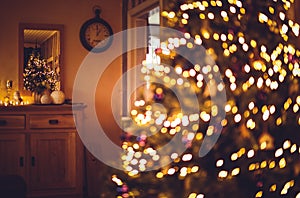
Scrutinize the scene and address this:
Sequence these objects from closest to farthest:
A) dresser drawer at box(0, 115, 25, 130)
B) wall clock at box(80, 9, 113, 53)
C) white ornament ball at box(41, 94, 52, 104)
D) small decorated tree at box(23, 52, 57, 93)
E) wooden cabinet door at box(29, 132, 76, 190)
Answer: dresser drawer at box(0, 115, 25, 130) → wooden cabinet door at box(29, 132, 76, 190) → white ornament ball at box(41, 94, 52, 104) → small decorated tree at box(23, 52, 57, 93) → wall clock at box(80, 9, 113, 53)

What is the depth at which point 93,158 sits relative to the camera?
475 centimetres

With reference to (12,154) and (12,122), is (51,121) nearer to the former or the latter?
(12,122)

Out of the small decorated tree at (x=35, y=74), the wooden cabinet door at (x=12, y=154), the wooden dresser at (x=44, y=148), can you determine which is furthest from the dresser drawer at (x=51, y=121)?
the small decorated tree at (x=35, y=74)

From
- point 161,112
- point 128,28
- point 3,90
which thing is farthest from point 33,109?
point 161,112

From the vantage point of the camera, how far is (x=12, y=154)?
4.40 meters

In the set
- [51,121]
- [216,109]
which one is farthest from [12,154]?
[216,109]

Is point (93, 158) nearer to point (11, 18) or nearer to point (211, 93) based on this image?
point (11, 18)

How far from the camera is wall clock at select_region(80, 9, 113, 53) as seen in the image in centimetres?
506

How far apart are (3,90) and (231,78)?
3564mm

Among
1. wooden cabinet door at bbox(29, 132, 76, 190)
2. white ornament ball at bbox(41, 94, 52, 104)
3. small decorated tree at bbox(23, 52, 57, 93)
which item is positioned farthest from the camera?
small decorated tree at bbox(23, 52, 57, 93)

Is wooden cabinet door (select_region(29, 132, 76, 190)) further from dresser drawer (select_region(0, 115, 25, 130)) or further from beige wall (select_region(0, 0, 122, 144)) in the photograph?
beige wall (select_region(0, 0, 122, 144))

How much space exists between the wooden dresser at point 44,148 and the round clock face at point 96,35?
0.80 metres

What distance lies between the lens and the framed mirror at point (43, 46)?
4824 millimetres

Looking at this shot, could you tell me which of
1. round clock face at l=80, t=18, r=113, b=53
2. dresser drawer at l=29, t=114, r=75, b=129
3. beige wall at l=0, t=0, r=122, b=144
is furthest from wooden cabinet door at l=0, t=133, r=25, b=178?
round clock face at l=80, t=18, r=113, b=53
